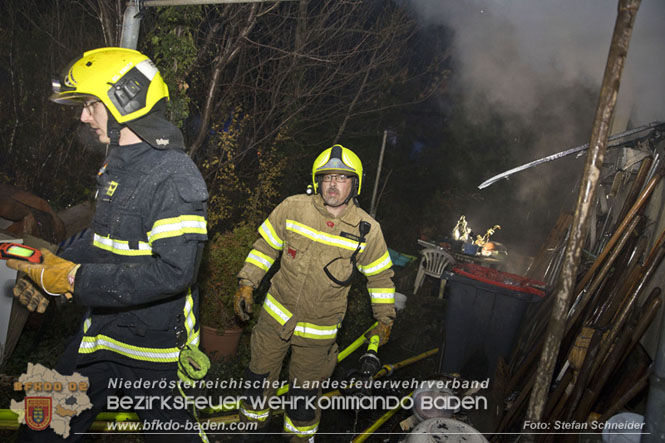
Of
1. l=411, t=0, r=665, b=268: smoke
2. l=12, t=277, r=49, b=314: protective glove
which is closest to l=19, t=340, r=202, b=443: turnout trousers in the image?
l=12, t=277, r=49, b=314: protective glove

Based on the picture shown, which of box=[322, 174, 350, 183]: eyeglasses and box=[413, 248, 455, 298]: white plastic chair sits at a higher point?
box=[322, 174, 350, 183]: eyeglasses

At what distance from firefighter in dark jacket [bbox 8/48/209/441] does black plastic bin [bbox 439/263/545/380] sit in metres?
3.46

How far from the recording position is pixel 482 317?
16.3ft

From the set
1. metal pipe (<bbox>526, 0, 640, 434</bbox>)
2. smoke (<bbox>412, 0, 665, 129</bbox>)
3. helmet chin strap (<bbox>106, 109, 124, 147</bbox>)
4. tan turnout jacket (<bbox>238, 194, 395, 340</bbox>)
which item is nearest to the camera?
metal pipe (<bbox>526, 0, 640, 434</bbox>)

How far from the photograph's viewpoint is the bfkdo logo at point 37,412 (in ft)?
7.38

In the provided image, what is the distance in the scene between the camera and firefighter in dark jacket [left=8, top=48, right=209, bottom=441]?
212cm

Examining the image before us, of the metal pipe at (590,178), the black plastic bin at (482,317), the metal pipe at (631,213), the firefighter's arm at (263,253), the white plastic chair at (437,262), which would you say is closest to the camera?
the metal pipe at (590,178)

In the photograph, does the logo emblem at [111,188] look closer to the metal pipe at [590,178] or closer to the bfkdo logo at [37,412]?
the bfkdo logo at [37,412]

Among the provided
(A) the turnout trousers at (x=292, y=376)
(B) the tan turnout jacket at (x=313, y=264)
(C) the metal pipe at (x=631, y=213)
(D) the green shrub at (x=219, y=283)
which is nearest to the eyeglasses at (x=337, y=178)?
(B) the tan turnout jacket at (x=313, y=264)

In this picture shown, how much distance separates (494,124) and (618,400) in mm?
15566

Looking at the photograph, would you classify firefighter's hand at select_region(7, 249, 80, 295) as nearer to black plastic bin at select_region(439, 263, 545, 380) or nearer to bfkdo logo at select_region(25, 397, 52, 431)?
bfkdo logo at select_region(25, 397, 52, 431)

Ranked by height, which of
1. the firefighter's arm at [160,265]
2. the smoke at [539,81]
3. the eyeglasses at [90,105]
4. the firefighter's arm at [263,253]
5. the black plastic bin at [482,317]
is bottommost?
the black plastic bin at [482,317]

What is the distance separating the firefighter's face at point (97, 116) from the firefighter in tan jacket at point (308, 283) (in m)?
1.62

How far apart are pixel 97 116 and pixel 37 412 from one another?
1661 millimetres
